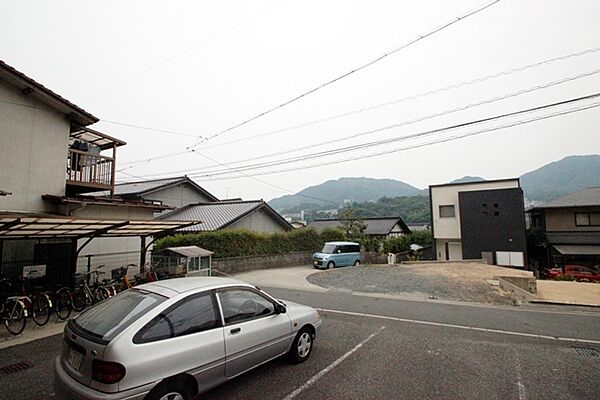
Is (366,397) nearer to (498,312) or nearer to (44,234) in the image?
(498,312)

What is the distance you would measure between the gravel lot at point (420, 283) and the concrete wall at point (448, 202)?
12.4m

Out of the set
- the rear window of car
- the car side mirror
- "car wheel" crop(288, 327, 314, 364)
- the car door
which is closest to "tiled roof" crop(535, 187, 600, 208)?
"car wheel" crop(288, 327, 314, 364)

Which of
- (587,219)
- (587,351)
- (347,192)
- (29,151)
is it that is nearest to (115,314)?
(587,351)

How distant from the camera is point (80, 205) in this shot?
9047 millimetres

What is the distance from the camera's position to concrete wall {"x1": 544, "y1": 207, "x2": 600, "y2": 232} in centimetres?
2216

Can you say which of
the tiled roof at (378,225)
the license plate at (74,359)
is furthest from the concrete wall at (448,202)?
the license plate at (74,359)

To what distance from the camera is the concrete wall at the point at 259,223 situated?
812 inches

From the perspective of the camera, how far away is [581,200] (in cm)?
2289

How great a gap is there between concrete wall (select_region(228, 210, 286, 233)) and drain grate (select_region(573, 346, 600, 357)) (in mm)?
16917

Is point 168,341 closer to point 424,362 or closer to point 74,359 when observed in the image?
point 74,359

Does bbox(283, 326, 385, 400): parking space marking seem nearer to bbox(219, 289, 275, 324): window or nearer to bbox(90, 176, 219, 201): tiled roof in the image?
bbox(219, 289, 275, 324): window

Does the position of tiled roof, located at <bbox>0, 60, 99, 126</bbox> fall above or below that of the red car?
above

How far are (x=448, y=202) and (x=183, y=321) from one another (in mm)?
27734

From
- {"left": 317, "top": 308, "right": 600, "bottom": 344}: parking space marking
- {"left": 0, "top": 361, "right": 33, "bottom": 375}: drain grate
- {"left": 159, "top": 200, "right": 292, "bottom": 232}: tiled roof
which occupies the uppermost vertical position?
{"left": 159, "top": 200, "right": 292, "bottom": 232}: tiled roof
